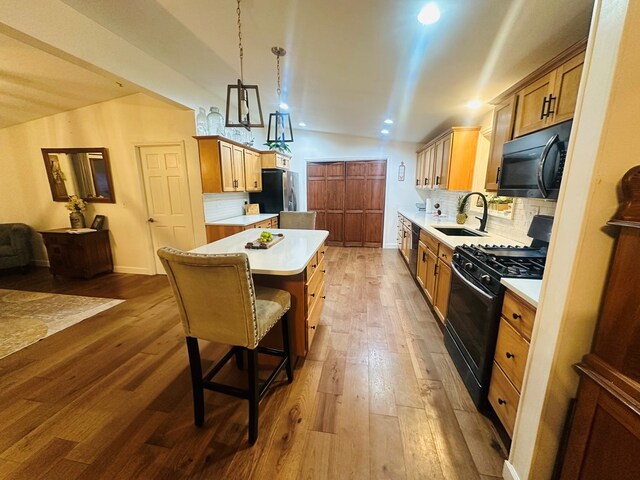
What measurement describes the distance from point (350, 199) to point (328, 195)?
57 cm

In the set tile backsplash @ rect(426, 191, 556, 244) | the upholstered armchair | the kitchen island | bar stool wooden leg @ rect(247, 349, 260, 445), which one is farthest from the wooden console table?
tile backsplash @ rect(426, 191, 556, 244)

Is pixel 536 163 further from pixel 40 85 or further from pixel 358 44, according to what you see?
pixel 40 85

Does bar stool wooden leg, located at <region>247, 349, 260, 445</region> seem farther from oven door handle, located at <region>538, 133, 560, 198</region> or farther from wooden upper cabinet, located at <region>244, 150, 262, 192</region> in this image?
wooden upper cabinet, located at <region>244, 150, 262, 192</region>

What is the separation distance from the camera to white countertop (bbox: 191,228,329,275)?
64.6 inches

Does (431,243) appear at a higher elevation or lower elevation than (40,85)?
lower

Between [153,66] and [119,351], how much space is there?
125 inches

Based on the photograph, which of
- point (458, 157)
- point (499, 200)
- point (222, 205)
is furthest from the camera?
point (222, 205)

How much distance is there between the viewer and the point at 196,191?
3.82m

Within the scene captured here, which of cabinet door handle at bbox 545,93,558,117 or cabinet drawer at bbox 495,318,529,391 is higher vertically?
cabinet door handle at bbox 545,93,558,117

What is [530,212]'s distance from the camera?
229 centimetres

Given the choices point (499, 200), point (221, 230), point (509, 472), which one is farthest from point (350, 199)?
point (509, 472)

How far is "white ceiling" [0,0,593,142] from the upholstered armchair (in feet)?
6.80

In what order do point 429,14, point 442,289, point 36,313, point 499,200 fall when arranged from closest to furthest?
point 429,14 → point 442,289 → point 499,200 → point 36,313

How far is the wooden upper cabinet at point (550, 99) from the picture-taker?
1460mm
